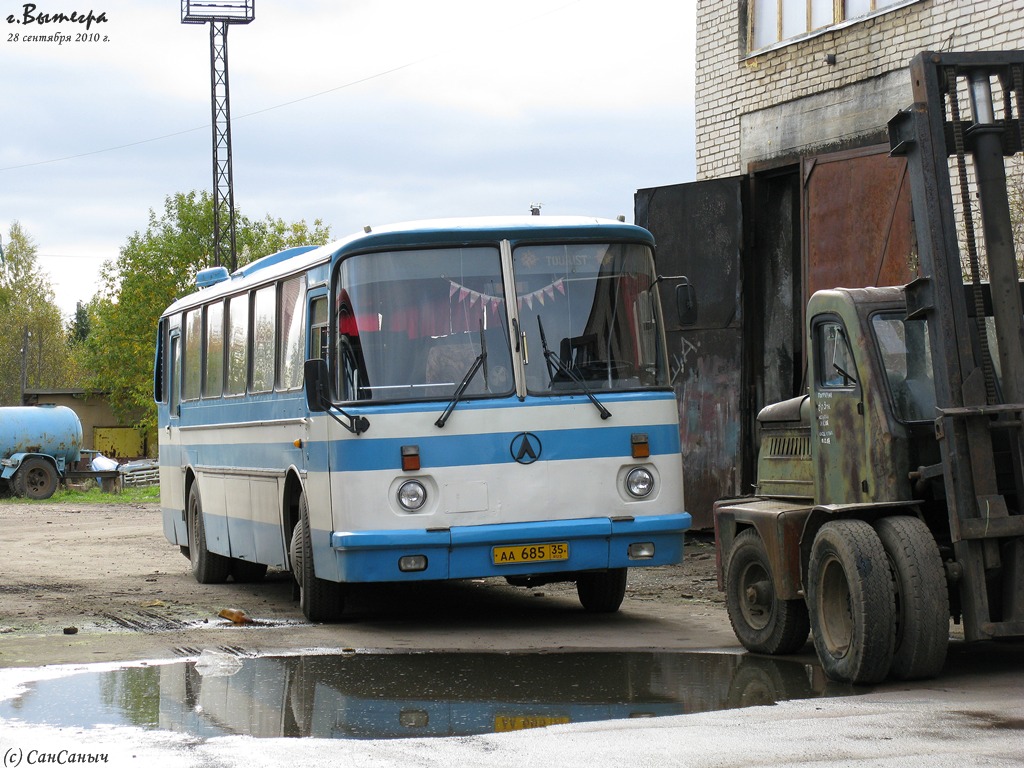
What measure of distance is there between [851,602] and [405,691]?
2.36 meters

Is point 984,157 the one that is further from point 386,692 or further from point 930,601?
point 386,692

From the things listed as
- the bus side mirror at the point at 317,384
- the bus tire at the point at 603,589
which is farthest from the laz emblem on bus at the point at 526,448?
the bus tire at the point at 603,589

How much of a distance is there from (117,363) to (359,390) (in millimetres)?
61693

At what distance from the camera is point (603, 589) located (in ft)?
39.7

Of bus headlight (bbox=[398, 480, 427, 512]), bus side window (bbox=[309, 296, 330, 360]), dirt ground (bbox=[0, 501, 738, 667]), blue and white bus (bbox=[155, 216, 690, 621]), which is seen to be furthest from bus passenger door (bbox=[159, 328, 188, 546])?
bus headlight (bbox=[398, 480, 427, 512])

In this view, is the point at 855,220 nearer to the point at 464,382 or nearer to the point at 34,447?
the point at 464,382

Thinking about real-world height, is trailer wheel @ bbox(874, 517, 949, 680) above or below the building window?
below

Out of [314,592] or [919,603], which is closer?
[919,603]

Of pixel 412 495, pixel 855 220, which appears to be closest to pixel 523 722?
pixel 412 495

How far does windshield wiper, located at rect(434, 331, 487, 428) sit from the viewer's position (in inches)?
426

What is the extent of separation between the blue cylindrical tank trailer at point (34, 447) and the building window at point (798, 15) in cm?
2607

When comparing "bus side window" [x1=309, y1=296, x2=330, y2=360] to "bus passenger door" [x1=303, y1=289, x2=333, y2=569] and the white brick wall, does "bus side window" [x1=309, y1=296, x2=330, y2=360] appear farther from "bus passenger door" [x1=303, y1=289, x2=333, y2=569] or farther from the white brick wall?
the white brick wall

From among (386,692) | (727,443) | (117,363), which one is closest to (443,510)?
(386,692)

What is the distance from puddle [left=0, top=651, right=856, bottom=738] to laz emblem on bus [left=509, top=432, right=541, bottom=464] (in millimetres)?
1651
